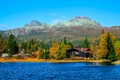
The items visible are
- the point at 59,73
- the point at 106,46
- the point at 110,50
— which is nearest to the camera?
the point at 59,73

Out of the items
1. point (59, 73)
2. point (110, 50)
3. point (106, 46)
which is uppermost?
point (106, 46)

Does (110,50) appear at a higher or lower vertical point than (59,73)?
higher

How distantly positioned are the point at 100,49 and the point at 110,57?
24.4 ft

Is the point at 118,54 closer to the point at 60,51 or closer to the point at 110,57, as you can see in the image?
the point at 110,57

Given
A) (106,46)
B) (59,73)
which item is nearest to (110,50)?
(106,46)

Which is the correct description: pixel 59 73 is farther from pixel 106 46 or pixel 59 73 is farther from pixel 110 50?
pixel 106 46

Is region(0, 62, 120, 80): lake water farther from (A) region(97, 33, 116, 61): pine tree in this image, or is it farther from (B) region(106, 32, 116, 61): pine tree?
(A) region(97, 33, 116, 61): pine tree

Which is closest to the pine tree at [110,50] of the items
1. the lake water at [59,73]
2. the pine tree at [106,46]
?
the pine tree at [106,46]

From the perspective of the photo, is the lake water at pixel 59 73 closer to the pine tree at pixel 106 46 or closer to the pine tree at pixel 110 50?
the pine tree at pixel 110 50

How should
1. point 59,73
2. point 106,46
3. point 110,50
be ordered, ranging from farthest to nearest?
point 106,46 → point 110,50 → point 59,73

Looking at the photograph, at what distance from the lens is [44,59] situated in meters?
184

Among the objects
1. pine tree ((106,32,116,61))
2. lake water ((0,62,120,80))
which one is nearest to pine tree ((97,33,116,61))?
pine tree ((106,32,116,61))

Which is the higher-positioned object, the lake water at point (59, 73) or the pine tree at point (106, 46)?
the pine tree at point (106, 46)

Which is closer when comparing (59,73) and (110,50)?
(59,73)
